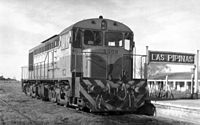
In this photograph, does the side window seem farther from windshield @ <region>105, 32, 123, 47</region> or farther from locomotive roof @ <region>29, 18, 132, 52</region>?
windshield @ <region>105, 32, 123, 47</region>

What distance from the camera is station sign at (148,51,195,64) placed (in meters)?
18.9

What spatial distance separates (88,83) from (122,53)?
2.20m

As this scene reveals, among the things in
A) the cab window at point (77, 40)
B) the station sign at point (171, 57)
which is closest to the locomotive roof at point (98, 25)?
the cab window at point (77, 40)

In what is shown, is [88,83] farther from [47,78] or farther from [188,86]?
[188,86]

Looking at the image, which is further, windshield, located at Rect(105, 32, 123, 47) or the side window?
the side window

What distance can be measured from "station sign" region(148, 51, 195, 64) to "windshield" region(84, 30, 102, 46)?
24.7 ft

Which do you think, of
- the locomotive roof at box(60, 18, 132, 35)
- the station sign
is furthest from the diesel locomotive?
the station sign

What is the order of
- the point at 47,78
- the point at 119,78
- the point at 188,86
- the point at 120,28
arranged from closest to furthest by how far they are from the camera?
the point at 119,78 < the point at 120,28 < the point at 47,78 < the point at 188,86

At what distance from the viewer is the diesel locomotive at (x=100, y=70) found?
1069 cm

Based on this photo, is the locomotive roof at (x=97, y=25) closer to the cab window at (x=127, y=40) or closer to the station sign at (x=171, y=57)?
the cab window at (x=127, y=40)

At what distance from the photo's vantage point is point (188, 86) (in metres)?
42.8

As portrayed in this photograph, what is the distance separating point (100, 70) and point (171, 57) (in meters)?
9.34

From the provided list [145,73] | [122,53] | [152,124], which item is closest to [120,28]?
[122,53]

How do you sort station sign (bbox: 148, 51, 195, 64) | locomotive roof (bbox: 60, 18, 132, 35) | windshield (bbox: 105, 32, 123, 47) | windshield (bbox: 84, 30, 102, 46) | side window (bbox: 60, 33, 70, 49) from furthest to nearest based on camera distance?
station sign (bbox: 148, 51, 195, 64)
side window (bbox: 60, 33, 70, 49)
windshield (bbox: 105, 32, 123, 47)
windshield (bbox: 84, 30, 102, 46)
locomotive roof (bbox: 60, 18, 132, 35)
